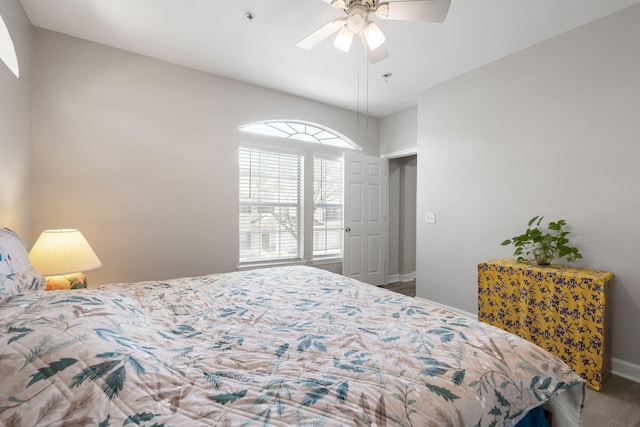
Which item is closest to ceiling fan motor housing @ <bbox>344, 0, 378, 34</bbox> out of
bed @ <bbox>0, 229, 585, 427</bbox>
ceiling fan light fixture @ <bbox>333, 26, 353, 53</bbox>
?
ceiling fan light fixture @ <bbox>333, 26, 353, 53</bbox>

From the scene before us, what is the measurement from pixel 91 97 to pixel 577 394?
3.95m

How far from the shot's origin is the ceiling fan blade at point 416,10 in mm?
1581

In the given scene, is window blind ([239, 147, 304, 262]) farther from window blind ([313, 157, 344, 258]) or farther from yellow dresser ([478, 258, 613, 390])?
yellow dresser ([478, 258, 613, 390])

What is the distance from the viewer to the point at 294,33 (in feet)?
8.09

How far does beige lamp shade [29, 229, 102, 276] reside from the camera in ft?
6.44

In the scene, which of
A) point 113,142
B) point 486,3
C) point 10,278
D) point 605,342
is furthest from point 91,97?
point 605,342

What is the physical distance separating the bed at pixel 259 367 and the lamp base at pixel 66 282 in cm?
66

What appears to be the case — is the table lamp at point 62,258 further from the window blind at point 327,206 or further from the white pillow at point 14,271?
the window blind at point 327,206

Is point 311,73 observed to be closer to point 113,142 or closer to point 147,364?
point 113,142

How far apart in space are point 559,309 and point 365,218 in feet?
8.66

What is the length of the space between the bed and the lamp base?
655 millimetres

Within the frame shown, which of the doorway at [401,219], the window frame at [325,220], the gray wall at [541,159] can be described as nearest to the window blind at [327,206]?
the window frame at [325,220]

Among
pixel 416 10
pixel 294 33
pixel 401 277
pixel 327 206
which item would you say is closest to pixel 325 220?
pixel 327 206

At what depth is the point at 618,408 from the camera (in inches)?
69.7
